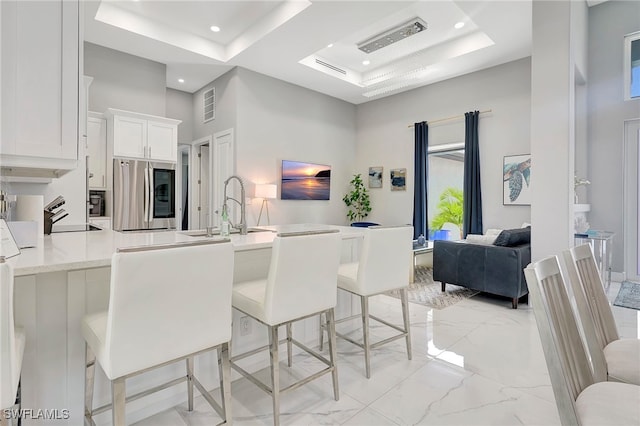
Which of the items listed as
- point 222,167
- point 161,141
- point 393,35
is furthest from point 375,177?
point 161,141

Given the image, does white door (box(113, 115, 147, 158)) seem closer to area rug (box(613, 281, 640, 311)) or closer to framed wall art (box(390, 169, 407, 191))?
framed wall art (box(390, 169, 407, 191))

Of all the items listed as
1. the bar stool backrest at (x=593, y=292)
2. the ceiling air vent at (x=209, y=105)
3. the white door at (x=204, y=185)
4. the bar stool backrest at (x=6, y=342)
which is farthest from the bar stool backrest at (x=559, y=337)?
the white door at (x=204, y=185)

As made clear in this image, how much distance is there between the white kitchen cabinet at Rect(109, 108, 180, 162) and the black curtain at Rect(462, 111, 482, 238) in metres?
4.64

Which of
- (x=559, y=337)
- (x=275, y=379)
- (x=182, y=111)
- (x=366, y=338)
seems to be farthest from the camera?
(x=182, y=111)

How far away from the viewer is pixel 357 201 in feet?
23.3

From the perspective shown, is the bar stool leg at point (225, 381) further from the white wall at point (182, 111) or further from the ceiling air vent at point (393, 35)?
the white wall at point (182, 111)

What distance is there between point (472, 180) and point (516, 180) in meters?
0.64

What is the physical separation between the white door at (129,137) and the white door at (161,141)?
0.27 ft

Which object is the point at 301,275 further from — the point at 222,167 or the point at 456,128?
the point at 456,128

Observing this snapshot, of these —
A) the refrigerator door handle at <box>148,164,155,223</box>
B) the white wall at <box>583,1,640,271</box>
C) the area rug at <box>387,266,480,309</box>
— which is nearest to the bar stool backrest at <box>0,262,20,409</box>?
the area rug at <box>387,266,480,309</box>

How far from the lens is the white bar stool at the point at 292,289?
5.43ft

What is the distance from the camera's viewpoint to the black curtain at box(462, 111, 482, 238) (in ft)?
17.9

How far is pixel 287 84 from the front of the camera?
6.00 meters

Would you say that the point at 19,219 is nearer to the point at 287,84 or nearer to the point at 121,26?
the point at 121,26
